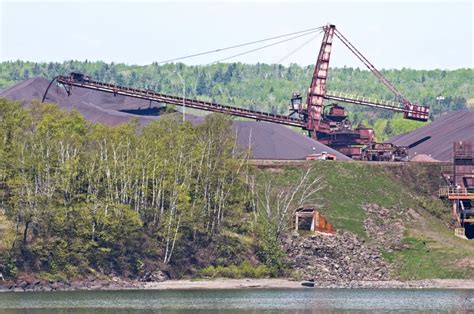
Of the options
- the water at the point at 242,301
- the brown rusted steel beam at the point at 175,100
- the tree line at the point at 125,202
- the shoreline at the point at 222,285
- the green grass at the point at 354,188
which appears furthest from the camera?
the brown rusted steel beam at the point at 175,100

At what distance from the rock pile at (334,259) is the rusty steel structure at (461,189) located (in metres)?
13.9

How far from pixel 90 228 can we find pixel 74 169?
624 cm

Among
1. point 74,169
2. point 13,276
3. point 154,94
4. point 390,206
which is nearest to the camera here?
point 13,276

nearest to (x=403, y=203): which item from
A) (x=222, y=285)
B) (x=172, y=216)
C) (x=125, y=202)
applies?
(x=172, y=216)

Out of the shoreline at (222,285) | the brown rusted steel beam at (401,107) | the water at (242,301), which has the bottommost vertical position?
the shoreline at (222,285)

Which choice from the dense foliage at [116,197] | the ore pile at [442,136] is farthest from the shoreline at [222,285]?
the ore pile at [442,136]

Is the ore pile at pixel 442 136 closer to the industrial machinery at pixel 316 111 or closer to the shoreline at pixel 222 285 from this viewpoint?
the industrial machinery at pixel 316 111

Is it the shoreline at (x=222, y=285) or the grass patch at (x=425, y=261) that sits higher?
the grass patch at (x=425, y=261)

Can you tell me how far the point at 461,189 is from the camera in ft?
486

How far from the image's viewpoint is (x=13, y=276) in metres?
117

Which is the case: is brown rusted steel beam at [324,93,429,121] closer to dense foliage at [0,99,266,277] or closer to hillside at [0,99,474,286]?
hillside at [0,99,474,286]

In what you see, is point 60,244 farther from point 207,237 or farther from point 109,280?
point 207,237

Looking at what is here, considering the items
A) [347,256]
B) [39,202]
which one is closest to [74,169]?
[39,202]

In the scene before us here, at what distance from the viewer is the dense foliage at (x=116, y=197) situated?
12150cm
